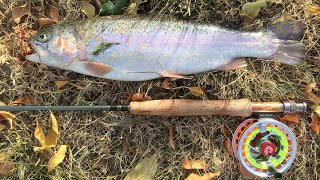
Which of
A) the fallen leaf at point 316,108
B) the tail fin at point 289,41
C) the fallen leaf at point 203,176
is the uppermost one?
the tail fin at point 289,41

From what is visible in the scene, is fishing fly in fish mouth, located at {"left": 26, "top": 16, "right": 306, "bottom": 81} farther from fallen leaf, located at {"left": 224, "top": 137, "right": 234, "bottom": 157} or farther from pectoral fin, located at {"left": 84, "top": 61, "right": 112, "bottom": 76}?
fallen leaf, located at {"left": 224, "top": 137, "right": 234, "bottom": 157}

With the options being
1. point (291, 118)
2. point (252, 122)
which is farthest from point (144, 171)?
point (291, 118)

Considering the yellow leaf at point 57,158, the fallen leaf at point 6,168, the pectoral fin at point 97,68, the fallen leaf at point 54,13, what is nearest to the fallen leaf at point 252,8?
the pectoral fin at point 97,68

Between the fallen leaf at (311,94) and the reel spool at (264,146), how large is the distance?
1.27 ft

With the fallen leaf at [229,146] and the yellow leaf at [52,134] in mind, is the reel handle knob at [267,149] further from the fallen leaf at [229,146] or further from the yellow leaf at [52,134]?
the yellow leaf at [52,134]

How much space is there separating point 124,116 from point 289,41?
1.47 m

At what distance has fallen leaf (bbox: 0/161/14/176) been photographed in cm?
303

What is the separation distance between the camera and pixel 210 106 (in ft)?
9.55

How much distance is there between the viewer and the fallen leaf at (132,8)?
2.98 metres

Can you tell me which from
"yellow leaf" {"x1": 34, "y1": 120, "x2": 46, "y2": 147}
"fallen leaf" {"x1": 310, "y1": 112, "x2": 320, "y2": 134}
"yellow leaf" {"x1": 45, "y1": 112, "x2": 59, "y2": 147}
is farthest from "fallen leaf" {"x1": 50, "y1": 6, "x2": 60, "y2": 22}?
"fallen leaf" {"x1": 310, "y1": 112, "x2": 320, "y2": 134}

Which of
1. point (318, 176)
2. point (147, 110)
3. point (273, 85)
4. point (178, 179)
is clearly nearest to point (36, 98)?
point (147, 110)

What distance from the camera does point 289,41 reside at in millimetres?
2932

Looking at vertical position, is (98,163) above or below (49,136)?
below

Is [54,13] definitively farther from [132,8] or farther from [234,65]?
[234,65]
